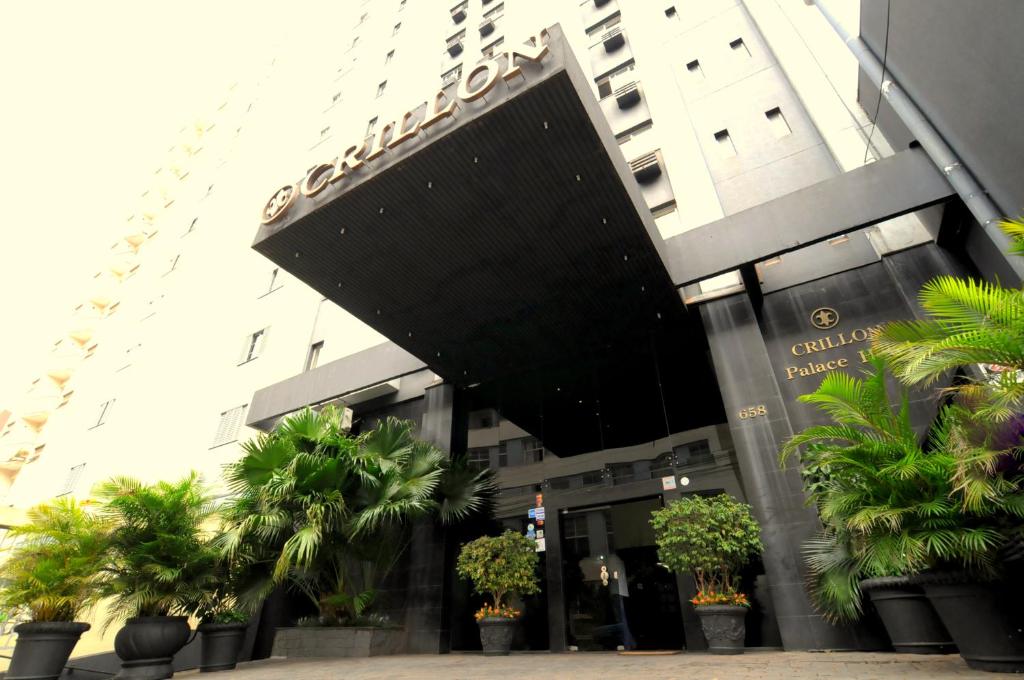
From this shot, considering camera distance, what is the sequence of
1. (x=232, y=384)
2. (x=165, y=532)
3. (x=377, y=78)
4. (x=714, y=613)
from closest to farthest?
1. (x=714, y=613)
2. (x=165, y=532)
3. (x=232, y=384)
4. (x=377, y=78)

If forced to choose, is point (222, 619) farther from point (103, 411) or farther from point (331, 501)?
point (103, 411)

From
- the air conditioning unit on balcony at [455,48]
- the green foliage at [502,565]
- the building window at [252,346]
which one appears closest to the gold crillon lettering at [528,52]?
the green foliage at [502,565]

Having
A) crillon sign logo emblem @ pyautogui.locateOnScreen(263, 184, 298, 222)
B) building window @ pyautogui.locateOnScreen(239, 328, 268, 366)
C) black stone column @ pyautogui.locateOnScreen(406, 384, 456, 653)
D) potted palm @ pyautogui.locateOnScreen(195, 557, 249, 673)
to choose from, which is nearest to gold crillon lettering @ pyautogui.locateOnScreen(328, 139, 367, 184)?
crillon sign logo emblem @ pyautogui.locateOnScreen(263, 184, 298, 222)

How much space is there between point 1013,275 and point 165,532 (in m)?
12.7

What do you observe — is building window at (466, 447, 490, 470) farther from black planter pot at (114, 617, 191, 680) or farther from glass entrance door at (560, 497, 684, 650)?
black planter pot at (114, 617, 191, 680)

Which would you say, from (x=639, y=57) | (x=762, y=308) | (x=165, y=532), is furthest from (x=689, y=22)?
(x=165, y=532)

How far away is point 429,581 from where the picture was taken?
10.0 meters

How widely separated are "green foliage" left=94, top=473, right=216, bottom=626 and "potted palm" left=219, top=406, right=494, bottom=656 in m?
0.54

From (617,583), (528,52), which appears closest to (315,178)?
(528,52)

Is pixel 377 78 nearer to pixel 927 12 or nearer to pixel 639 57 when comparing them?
→ pixel 639 57

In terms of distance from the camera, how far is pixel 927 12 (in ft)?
23.6

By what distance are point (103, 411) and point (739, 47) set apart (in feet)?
92.5

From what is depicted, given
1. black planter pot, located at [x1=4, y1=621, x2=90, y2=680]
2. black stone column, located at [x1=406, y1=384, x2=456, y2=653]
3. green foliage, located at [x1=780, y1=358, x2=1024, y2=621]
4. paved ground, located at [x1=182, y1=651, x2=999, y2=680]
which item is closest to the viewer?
green foliage, located at [x1=780, y1=358, x2=1024, y2=621]

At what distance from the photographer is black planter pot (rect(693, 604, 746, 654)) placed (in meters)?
6.46
